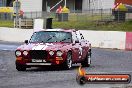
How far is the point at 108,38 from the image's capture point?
34625 mm

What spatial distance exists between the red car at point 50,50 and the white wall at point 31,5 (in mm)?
58516

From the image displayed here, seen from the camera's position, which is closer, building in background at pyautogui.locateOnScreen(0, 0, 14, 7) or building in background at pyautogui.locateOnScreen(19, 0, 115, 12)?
building in background at pyautogui.locateOnScreen(19, 0, 115, 12)

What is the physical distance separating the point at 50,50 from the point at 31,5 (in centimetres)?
→ 6143

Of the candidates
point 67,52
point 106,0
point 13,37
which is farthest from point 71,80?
point 106,0

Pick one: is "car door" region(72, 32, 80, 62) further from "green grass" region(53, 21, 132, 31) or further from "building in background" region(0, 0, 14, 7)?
"building in background" region(0, 0, 14, 7)

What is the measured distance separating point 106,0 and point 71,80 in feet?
207

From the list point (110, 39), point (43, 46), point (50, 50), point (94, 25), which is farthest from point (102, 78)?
point (94, 25)

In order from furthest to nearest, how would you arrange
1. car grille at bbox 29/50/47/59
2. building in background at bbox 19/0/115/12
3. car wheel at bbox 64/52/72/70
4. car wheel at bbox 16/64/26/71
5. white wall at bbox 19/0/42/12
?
white wall at bbox 19/0/42/12, building in background at bbox 19/0/115/12, car wheel at bbox 16/64/26/71, car wheel at bbox 64/52/72/70, car grille at bbox 29/50/47/59

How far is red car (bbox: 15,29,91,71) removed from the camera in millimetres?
16969

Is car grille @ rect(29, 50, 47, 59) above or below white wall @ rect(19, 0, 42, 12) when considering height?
below

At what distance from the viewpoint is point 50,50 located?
16.9 m

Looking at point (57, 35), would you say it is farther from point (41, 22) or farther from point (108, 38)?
point (41, 22)

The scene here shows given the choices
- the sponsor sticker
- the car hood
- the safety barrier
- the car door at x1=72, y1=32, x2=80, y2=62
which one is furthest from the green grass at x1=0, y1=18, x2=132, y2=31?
the sponsor sticker

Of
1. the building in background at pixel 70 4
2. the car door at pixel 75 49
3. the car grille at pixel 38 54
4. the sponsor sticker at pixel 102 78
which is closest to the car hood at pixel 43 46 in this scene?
the car grille at pixel 38 54
